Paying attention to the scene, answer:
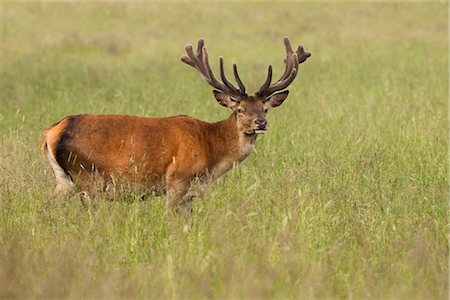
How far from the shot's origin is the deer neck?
8.09 metres

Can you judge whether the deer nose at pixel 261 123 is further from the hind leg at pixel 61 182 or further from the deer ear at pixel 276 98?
the hind leg at pixel 61 182

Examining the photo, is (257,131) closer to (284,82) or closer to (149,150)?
(284,82)

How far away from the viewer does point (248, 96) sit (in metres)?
8.20

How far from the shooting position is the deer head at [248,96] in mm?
8016

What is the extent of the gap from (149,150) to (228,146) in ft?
2.47

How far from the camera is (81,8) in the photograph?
1092 inches

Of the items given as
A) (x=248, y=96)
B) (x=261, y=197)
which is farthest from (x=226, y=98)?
(x=261, y=197)

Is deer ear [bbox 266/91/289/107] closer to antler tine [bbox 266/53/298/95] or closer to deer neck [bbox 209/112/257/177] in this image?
antler tine [bbox 266/53/298/95]

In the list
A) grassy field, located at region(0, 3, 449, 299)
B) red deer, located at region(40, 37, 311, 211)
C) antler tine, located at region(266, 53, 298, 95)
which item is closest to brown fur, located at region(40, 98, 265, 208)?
red deer, located at region(40, 37, 311, 211)

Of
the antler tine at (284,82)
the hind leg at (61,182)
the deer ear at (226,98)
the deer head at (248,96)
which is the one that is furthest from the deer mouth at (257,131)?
the hind leg at (61,182)

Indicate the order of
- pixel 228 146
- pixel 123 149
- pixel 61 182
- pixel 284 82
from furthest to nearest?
pixel 284 82
pixel 228 146
pixel 123 149
pixel 61 182

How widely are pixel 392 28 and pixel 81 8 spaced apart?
8.72 metres

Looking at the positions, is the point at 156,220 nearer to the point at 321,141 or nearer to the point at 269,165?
the point at 269,165

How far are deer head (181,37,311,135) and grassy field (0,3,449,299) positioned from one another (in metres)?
0.49
